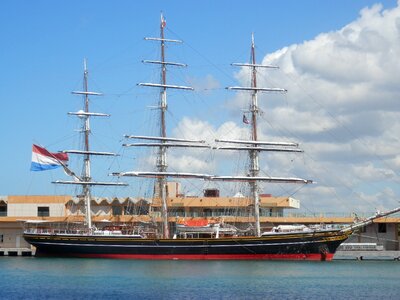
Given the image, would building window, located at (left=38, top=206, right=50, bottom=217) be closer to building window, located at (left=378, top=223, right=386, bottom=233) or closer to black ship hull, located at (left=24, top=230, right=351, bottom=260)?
black ship hull, located at (left=24, top=230, right=351, bottom=260)

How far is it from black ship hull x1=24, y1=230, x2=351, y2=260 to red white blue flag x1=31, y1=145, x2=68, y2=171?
7.78 m

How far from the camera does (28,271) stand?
239 ft

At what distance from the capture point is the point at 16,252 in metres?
104

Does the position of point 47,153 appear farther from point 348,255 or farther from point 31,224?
point 348,255

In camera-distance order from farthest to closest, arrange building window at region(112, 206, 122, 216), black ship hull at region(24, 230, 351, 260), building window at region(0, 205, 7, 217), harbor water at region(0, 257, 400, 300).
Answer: building window at region(112, 206, 122, 216) → building window at region(0, 205, 7, 217) → black ship hull at region(24, 230, 351, 260) → harbor water at region(0, 257, 400, 300)

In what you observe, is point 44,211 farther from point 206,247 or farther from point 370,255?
point 370,255

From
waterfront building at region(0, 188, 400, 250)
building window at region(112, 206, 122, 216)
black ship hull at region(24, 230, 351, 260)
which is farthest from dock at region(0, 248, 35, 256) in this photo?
building window at region(112, 206, 122, 216)

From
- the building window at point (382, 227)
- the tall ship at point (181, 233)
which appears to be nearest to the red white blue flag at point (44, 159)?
the tall ship at point (181, 233)

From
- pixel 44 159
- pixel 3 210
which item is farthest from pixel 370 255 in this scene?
pixel 3 210

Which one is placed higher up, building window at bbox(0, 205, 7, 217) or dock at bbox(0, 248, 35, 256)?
building window at bbox(0, 205, 7, 217)

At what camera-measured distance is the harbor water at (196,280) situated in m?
54.1

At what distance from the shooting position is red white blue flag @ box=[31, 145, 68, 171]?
9688 centimetres

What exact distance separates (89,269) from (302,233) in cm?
2271

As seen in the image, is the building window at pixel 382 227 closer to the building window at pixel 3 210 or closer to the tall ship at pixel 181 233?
the tall ship at pixel 181 233
